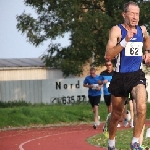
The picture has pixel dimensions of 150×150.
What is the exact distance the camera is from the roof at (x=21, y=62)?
147 feet

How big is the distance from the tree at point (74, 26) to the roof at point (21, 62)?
6.62 m

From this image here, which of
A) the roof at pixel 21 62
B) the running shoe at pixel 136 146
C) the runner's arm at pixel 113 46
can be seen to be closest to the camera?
the runner's arm at pixel 113 46

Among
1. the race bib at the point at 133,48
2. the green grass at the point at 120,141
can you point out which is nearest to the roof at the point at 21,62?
the green grass at the point at 120,141

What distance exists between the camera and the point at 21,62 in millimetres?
47500

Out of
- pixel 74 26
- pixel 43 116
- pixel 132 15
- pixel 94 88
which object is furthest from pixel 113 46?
pixel 74 26

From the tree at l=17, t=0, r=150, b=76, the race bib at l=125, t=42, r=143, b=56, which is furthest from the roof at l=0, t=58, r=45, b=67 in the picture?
the race bib at l=125, t=42, r=143, b=56

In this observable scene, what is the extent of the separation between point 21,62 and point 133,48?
37.1 m

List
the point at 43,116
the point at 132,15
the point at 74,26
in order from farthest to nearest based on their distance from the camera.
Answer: the point at 74,26 → the point at 43,116 → the point at 132,15

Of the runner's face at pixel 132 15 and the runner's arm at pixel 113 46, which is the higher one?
the runner's face at pixel 132 15

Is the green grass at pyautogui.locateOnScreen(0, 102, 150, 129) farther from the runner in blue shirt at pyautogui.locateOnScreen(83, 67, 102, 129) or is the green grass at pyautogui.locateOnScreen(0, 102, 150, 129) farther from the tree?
the tree

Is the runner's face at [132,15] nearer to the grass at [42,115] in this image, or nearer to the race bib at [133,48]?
the race bib at [133,48]

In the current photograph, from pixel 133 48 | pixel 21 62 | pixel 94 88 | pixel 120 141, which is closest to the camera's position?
pixel 133 48

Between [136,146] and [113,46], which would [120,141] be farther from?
[113,46]

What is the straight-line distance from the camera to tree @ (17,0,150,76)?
35.8 m
